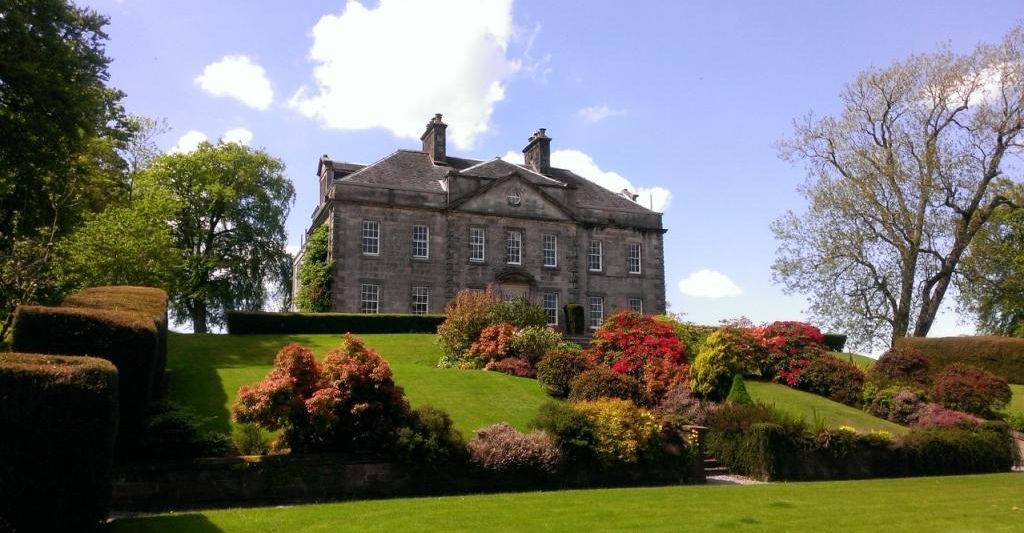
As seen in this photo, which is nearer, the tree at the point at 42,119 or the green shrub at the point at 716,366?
the tree at the point at 42,119

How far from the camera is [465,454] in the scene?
44.7ft

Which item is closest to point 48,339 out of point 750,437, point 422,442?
A: point 422,442

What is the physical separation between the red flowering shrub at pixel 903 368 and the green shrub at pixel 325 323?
16944 mm

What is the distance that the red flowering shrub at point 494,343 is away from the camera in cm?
2489

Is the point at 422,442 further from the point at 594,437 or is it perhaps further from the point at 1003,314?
the point at 1003,314

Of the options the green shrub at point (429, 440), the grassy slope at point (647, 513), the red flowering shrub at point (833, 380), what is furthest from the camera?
the red flowering shrub at point (833, 380)

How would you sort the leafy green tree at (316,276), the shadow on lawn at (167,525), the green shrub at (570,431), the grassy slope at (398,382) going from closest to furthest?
the shadow on lawn at (167,525)
the green shrub at (570,431)
the grassy slope at (398,382)
the leafy green tree at (316,276)

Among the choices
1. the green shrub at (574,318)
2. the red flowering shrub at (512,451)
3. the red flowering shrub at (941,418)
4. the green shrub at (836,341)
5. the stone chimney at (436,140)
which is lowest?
the red flowering shrub at (512,451)

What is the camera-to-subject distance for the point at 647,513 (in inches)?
414

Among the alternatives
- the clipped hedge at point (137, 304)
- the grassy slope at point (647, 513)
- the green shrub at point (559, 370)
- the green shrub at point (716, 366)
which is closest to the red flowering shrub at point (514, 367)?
the green shrub at point (559, 370)

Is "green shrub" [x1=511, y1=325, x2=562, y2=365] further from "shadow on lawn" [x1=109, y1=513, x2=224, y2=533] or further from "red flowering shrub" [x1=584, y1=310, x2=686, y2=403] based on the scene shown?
"shadow on lawn" [x1=109, y1=513, x2=224, y2=533]

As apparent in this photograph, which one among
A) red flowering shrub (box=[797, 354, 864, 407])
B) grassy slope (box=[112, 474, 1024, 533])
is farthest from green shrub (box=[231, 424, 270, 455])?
red flowering shrub (box=[797, 354, 864, 407])

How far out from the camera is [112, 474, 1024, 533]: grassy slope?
945 centimetres

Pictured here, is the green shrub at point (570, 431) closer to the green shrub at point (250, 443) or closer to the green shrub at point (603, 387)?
the green shrub at point (603, 387)
